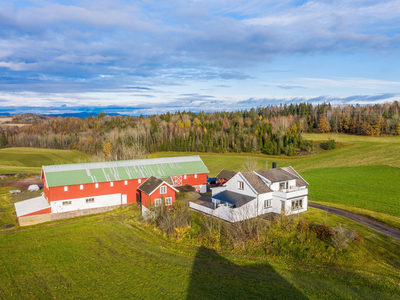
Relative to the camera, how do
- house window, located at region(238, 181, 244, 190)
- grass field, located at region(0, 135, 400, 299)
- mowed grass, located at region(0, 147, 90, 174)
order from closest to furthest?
grass field, located at region(0, 135, 400, 299)
house window, located at region(238, 181, 244, 190)
mowed grass, located at region(0, 147, 90, 174)

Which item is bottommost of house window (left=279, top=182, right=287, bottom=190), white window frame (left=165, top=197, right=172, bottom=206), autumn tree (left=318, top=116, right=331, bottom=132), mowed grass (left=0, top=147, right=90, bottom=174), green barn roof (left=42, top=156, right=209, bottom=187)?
mowed grass (left=0, top=147, right=90, bottom=174)

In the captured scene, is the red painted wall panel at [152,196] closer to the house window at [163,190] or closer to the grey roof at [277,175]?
the house window at [163,190]

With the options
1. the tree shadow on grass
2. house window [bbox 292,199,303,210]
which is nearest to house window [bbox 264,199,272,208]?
house window [bbox 292,199,303,210]

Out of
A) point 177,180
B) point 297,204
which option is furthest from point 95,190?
point 297,204

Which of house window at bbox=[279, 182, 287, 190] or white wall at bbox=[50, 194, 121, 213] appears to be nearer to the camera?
house window at bbox=[279, 182, 287, 190]

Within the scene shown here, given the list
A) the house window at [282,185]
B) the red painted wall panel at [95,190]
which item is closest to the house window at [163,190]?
the red painted wall panel at [95,190]

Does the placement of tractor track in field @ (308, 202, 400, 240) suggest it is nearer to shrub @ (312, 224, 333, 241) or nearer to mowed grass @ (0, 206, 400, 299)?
mowed grass @ (0, 206, 400, 299)
